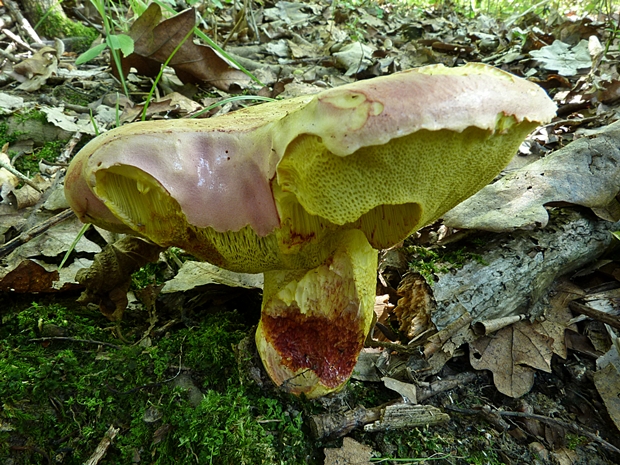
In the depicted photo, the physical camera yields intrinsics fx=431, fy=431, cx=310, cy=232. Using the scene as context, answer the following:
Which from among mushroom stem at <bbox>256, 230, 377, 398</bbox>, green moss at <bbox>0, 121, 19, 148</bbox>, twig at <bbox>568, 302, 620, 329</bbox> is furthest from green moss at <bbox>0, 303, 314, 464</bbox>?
green moss at <bbox>0, 121, 19, 148</bbox>

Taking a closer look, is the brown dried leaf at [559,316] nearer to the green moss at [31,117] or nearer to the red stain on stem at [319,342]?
the red stain on stem at [319,342]

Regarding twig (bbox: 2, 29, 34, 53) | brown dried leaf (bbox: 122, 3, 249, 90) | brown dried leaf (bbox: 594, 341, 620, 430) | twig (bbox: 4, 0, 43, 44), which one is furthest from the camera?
twig (bbox: 4, 0, 43, 44)

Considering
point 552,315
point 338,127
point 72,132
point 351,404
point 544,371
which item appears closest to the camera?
point 338,127

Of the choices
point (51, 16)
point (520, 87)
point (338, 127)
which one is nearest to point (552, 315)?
point (520, 87)

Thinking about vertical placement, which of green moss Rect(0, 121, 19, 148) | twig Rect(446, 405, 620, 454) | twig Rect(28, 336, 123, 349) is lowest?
twig Rect(446, 405, 620, 454)

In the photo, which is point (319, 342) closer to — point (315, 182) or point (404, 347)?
point (404, 347)

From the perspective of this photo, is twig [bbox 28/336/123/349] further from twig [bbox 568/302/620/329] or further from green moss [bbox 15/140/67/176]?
twig [bbox 568/302/620/329]

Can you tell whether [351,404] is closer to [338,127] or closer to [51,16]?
[338,127]
